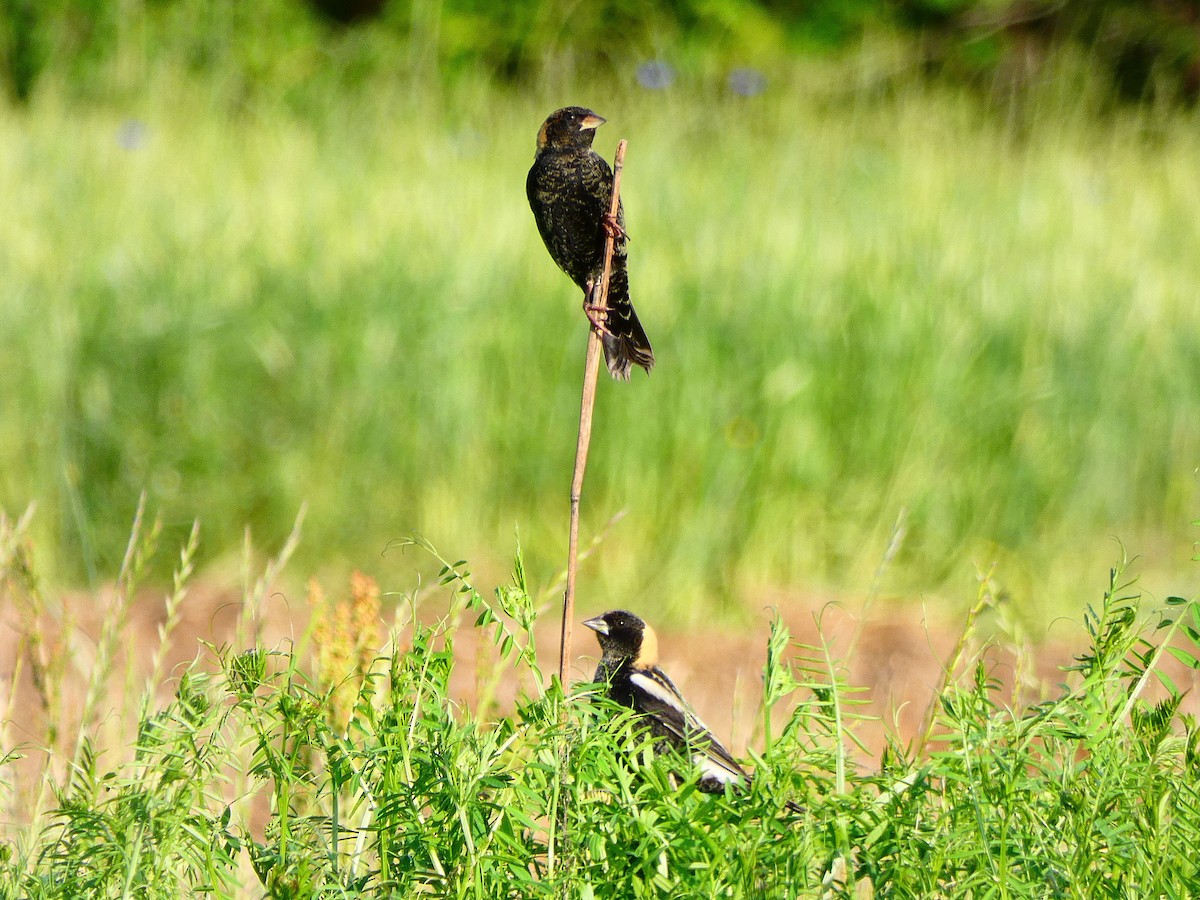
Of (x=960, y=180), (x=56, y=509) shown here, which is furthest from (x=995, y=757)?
(x=960, y=180)

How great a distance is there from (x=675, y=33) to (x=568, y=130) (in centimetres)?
838

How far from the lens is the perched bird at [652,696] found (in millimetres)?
1315

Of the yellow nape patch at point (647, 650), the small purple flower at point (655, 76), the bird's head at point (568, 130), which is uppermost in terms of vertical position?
the small purple flower at point (655, 76)

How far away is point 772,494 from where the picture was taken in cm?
374

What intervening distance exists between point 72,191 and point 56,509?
1488 mm

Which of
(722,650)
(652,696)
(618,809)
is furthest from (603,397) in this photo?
(618,809)

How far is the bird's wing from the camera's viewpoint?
131 centimetres

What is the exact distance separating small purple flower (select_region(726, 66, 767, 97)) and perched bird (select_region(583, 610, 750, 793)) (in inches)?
225

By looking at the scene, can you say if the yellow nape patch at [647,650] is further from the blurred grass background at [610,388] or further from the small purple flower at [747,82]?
the small purple flower at [747,82]

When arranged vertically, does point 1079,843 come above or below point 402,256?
below

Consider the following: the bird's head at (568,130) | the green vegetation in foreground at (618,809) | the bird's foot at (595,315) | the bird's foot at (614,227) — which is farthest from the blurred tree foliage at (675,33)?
the green vegetation in foreground at (618,809)

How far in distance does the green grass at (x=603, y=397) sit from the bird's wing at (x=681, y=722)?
5.45 ft

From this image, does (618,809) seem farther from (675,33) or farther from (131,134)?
(675,33)

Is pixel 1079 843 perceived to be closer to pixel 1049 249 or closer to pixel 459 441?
pixel 459 441
